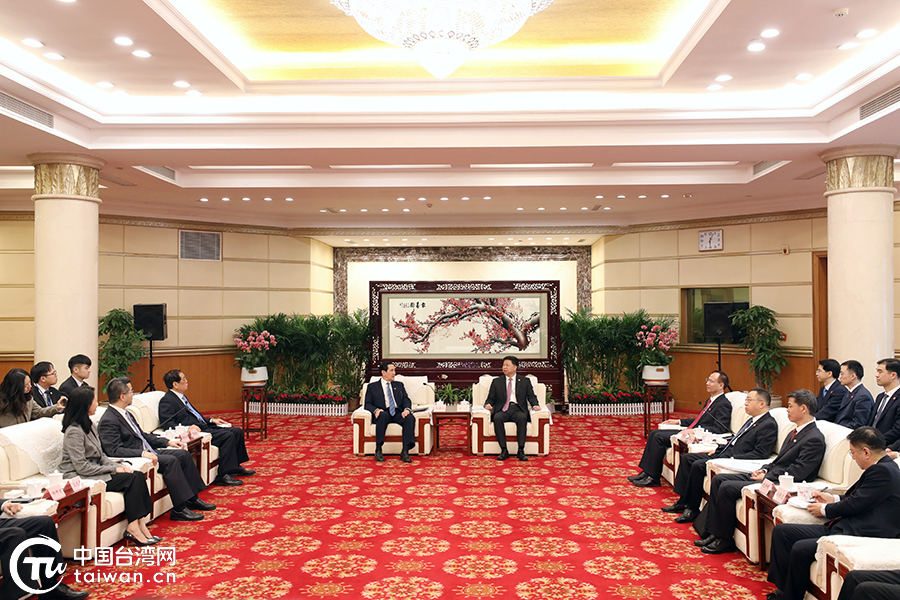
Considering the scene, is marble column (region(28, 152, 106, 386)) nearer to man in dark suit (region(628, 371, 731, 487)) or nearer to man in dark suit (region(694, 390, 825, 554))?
man in dark suit (region(628, 371, 731, 487))

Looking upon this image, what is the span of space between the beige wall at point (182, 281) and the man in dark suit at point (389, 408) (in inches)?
221

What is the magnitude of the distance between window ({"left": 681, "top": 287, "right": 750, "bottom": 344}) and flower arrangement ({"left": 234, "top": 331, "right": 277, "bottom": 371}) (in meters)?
7.77

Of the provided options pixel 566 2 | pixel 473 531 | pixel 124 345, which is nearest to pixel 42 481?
pixel 473 531

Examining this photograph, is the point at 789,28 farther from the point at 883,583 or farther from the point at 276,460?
the point at 276,460

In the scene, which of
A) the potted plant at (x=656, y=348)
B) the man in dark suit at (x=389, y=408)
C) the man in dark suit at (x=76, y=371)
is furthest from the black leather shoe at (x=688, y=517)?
the man in dark suit at (x=76, y=371)

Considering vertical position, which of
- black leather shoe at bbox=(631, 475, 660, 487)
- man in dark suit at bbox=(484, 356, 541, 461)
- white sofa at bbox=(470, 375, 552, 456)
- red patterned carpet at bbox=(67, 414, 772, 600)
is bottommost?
red patterned carpet at bbox=(67, 414, 772, 600)

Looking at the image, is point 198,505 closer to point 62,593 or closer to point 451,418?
point 62,593

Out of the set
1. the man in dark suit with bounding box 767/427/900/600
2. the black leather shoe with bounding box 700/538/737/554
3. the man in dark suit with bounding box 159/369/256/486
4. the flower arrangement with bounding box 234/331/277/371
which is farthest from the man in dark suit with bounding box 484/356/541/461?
the flower arrangement with bounding box 234/331/277/371

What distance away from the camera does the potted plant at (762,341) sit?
37.7 feet

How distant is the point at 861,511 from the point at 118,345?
10.6 meters

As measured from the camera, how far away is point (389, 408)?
854 cm

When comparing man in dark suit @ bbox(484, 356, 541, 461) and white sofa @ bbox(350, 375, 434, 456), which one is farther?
white sofa @ bbox(350, 375, 434, 456)

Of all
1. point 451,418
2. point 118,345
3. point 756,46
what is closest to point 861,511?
point 756,46

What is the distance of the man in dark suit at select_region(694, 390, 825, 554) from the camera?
15.8 feet
